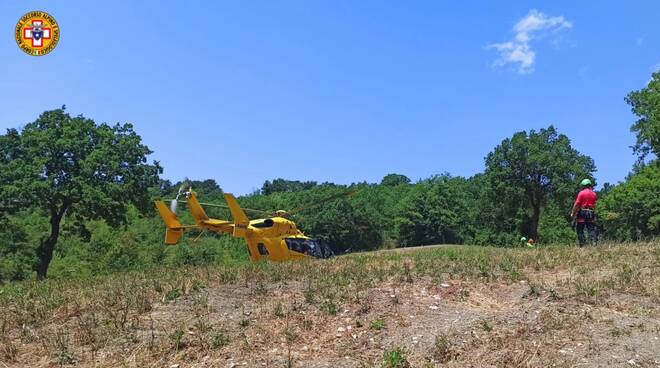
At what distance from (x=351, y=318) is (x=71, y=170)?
1152 inches

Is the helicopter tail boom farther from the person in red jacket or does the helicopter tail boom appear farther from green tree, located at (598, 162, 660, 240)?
green tree, located at (598, 162, 660, 240)

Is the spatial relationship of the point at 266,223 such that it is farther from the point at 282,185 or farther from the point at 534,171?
the point at 282,185

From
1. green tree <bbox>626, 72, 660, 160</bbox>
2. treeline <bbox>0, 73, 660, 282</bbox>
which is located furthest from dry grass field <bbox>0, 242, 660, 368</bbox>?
green tree <bbox>626, 72, 660, 160</bbox>

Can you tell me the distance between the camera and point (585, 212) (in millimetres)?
15016

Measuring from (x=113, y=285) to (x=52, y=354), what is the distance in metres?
3.32

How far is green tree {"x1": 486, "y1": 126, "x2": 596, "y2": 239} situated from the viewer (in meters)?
55.4

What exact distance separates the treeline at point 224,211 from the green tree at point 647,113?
0.33 feet

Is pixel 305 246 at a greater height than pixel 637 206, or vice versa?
pixel 637 206

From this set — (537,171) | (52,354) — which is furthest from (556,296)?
(537,171)

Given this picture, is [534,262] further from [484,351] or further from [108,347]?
[108,347]

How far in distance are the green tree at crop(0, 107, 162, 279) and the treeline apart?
0.21 feet

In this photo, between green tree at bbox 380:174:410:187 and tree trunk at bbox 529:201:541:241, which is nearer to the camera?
tree trunk at bbox 529:201:541:241

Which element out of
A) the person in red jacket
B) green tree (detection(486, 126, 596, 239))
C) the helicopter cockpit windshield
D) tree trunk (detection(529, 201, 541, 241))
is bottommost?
the helicopter cockpit windshield

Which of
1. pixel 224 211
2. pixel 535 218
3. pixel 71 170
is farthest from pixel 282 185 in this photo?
pixel 71 170
